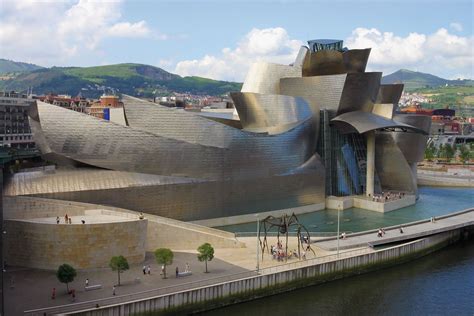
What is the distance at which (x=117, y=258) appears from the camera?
81.8ft

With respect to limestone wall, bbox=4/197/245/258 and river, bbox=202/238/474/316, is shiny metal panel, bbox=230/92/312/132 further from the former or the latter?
river, bbox=202/238/474/316

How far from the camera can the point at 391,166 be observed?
53.2 metres

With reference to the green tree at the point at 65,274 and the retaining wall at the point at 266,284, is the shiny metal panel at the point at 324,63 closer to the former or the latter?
the retaining wall at the point at 266,284

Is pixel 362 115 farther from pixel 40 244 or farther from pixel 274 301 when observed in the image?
pixel 40 244

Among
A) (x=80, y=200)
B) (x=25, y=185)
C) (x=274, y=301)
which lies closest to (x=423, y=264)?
(x=274, y=301)

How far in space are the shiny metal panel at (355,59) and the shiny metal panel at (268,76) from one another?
15.1ft

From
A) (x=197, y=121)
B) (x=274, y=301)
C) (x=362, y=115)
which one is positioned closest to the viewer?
(x=274, y=301)

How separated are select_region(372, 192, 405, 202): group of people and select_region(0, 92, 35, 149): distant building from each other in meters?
48.8

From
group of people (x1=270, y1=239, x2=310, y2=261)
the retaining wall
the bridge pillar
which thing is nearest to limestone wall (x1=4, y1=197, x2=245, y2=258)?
group of people (x1=270, y1=239, x2=310, y2=261)

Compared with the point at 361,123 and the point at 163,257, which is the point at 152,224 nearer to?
the point at 163,257

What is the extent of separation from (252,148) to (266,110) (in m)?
5.30

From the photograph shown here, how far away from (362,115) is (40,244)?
31351 millimetres

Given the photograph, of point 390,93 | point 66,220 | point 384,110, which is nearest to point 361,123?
point 384,110

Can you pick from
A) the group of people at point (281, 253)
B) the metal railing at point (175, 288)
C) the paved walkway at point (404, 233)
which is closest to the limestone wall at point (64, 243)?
the metal railing at point (175, 288)
